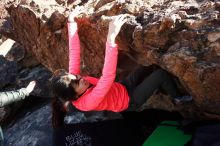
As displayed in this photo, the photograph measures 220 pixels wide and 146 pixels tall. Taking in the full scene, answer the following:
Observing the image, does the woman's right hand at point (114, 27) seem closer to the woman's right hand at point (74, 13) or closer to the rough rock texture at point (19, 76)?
the woman's right hand at point (74, 13)

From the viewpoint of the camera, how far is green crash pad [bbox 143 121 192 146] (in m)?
4.45

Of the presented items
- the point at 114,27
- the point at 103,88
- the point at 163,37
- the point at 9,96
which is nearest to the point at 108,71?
the point at 103,88

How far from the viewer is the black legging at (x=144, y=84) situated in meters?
4.36

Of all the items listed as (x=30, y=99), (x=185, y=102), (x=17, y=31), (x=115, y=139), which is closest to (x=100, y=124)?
(x=115, y=139)

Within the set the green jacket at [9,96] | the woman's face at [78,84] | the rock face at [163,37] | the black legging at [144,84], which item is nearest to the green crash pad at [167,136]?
the rock face at [163,37]

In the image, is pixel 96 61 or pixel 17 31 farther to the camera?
pixel 17 31

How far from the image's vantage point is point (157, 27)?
153 inches

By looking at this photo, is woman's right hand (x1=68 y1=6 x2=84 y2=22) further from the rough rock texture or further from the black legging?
the rough rock texture

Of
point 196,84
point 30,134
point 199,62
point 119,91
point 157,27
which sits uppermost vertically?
point 157,27

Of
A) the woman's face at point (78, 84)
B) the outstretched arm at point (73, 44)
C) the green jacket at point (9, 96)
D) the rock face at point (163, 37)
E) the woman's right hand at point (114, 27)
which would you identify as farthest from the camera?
the green jacket at point (9, 96)

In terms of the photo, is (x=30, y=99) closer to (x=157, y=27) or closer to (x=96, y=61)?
(x=96, y=61)

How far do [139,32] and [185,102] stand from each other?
0.92 metres

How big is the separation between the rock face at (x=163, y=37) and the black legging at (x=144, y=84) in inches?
5.6

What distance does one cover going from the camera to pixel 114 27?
13.6ft
